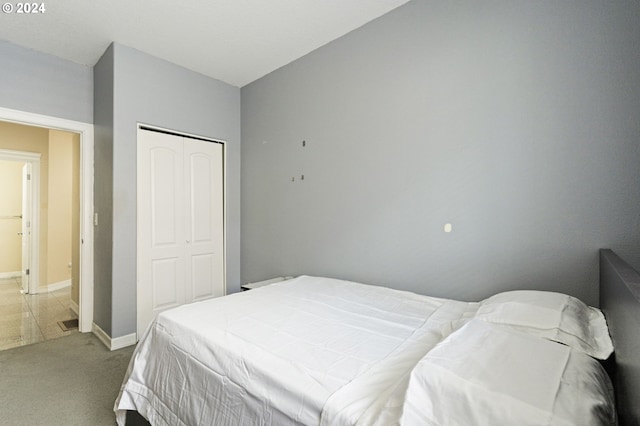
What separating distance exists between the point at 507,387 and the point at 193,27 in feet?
10.2

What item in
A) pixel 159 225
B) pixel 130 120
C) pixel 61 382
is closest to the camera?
pixel 61 382

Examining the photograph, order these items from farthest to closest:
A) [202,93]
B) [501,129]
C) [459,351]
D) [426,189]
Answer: [202,93], [426,189], [501,129], [459,351]

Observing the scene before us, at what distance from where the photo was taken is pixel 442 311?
1.62m

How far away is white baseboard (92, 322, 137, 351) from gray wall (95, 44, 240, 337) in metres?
0.04

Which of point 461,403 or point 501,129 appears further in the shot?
point 501,129

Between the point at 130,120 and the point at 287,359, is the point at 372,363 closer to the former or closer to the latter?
the point at 287,359

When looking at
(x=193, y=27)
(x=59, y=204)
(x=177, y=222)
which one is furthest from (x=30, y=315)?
(x=193, y=27)

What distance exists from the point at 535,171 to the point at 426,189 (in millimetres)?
637

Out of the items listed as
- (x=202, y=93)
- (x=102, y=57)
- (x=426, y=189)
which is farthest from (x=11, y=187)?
(x=426, y=189)

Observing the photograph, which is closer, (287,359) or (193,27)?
(287,359)

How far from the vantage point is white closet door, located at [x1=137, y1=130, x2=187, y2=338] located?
2848mm

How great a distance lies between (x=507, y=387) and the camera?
697 millimetres

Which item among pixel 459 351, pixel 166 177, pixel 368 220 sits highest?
pixel 166 177

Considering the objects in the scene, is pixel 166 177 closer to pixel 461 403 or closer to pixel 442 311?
pixel 442 311
